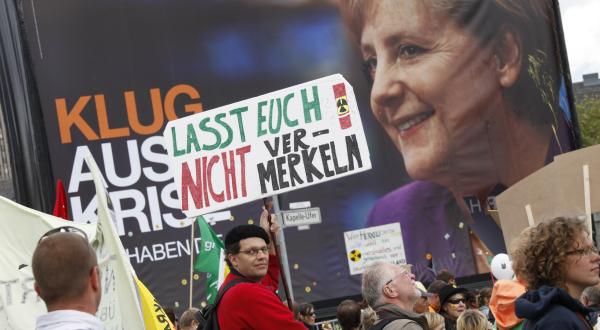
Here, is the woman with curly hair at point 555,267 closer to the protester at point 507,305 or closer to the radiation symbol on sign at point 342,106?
the protester at point 507,305

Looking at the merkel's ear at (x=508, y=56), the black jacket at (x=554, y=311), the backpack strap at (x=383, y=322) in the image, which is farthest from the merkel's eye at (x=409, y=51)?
the black jacket at (x=554, y=311)

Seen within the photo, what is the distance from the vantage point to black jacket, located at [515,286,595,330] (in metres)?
3.87

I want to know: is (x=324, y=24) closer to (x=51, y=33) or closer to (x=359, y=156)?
(x=51, y=33)

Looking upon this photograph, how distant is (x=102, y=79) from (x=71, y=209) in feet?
5.90

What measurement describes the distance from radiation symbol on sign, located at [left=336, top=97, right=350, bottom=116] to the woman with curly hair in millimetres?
3664

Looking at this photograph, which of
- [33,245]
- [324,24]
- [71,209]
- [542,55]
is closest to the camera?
[33,245]

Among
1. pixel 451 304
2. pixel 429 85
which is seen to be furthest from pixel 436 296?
pixel 429 85

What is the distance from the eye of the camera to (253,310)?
4.96 metres

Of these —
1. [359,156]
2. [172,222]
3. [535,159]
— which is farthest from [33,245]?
[535,159]

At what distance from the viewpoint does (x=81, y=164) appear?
1537cm

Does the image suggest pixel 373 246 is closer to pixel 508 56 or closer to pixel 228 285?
pixel 508 56

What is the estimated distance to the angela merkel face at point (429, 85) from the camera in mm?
16781

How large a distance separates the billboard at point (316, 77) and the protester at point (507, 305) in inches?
346

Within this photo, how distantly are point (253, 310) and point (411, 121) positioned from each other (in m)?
12.1
